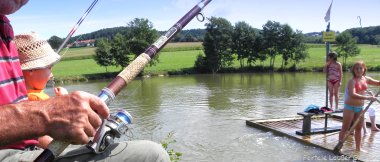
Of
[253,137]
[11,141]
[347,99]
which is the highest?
[11,141]

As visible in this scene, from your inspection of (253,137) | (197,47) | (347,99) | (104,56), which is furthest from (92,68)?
(347,99)

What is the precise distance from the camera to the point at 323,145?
36.2ft

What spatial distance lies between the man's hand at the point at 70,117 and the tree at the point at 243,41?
59.8m

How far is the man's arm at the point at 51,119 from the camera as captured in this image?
1534 mm

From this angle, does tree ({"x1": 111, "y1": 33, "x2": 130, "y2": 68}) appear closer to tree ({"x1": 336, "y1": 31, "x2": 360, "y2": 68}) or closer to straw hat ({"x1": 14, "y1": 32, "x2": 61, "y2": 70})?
tree ({"x1": 336, "y1": 31, "x2": 360, "y2": 68})

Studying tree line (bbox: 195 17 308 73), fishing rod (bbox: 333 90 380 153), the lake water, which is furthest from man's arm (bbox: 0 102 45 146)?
tree line (bbox: 195 17 308 73)

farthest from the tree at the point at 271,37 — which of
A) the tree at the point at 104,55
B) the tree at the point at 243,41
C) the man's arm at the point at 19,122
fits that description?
the man's arm at the point at 19,122

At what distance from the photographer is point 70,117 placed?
61.6 inches

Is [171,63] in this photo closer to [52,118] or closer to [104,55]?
[104,55]

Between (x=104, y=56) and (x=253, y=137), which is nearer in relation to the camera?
(x=253, y=137)

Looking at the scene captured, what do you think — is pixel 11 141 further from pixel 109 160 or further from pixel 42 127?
pixel 109 160

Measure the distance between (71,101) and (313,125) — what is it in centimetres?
1310

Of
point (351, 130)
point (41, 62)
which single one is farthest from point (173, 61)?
point (41, 62)

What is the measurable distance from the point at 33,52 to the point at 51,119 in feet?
4.38
